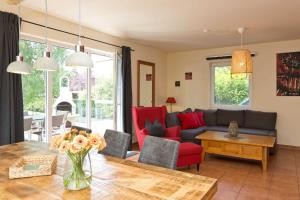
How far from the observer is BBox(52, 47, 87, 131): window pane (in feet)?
12.4

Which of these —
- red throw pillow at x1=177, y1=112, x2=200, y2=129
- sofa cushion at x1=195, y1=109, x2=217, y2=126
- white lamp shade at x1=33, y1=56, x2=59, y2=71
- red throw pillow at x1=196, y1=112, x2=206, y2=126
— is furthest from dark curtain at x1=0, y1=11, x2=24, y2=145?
sofa cushion at x1=195, y1=109, x2=217, y2=126

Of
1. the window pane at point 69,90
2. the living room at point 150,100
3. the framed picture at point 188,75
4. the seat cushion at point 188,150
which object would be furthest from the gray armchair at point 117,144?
the framed picture at point 188,75

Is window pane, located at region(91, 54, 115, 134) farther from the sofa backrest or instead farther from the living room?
the sofa backrest

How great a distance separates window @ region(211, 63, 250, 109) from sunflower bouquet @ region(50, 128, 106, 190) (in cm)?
498

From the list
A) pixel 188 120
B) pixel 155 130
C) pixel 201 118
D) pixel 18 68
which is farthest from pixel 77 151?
pixel 201 118

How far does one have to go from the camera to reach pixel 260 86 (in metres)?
5.36

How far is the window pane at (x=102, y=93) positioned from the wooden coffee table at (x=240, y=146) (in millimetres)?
1990

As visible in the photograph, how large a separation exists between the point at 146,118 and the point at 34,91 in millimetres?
2087

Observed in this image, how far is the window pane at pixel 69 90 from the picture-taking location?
3.77 m

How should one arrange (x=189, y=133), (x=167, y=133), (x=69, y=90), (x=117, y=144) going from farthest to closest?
(x=189, y=133)
(x=167, y=133)
(x=69, y=90)
(x=117, y=144)

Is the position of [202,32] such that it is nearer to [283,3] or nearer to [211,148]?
[283,3]

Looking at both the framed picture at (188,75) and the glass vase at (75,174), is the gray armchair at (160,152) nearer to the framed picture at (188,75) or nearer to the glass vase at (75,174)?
the glass vase at (75,174)

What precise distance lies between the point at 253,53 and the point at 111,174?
497 cm

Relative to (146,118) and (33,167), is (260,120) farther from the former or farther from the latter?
(33,167)
